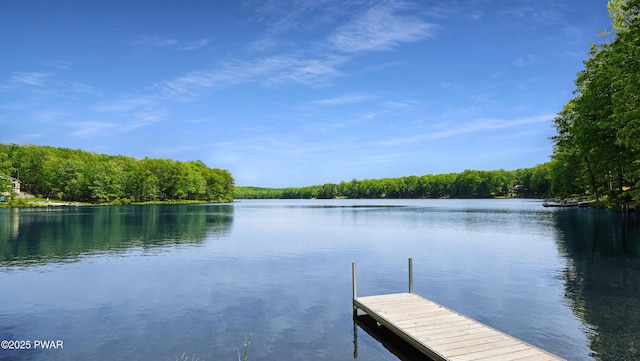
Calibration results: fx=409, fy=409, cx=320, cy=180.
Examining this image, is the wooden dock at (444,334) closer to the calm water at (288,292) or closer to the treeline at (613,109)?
the calm water at (288,292)

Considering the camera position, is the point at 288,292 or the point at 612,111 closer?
the point at 288,292

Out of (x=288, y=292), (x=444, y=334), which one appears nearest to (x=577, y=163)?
(x=288, y=292)

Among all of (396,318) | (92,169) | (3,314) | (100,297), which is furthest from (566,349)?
(92,169)

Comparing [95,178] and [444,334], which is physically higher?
[95,178]

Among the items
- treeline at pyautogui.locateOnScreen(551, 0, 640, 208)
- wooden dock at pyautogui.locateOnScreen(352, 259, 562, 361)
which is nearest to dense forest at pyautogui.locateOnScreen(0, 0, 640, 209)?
treeline at pyautogui.locateOnScreen(551, 0, 640, 208)

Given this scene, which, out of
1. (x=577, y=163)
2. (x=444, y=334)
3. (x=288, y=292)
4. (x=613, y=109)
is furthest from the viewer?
(x=577, y=163)

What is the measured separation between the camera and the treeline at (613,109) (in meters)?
32.0

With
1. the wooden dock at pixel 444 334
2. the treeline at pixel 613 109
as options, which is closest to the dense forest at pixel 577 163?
the treeline at pixel 613 109

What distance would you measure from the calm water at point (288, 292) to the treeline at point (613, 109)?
9343 mm

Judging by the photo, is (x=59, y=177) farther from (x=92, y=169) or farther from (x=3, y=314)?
(x=3, y=314)

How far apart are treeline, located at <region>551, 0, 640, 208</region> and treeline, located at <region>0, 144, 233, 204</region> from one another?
14260cm

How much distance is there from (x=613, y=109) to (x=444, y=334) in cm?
3377

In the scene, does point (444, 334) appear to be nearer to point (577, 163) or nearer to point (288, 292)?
point (288, 292)

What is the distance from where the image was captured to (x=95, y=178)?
14625 centimetres
